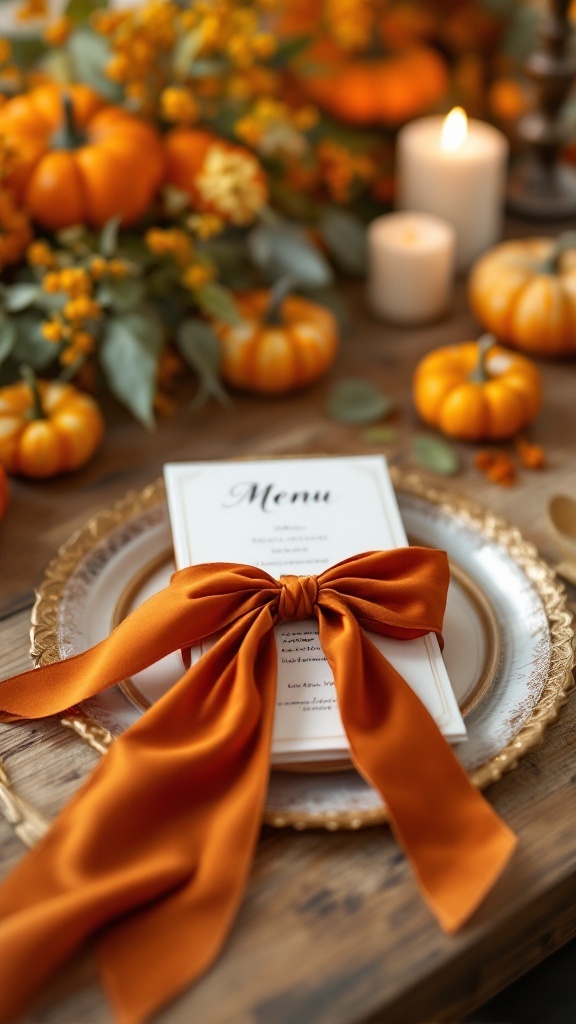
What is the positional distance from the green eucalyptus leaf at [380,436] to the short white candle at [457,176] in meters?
0.38

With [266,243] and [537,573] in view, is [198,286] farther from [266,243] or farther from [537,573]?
[537,573]

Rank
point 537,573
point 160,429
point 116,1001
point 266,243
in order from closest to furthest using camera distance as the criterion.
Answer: point 116,1001
point 537,573
point 160,429
point 266,243

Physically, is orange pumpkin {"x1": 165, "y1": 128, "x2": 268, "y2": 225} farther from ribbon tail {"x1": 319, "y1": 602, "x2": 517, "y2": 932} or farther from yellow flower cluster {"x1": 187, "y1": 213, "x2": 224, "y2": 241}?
ribbon tail {"x1": 319, "y1": 602, "x2": 517, "y2": 932}

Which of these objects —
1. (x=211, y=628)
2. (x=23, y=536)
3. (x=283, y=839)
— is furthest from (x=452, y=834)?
(x=23, y=536)

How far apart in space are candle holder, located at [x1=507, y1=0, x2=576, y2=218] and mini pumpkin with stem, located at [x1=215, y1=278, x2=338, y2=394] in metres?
0.48

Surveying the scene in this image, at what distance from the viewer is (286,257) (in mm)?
1089

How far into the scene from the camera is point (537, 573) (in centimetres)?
77

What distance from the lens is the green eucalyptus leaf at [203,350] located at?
0.98 m

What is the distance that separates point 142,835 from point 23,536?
34cm

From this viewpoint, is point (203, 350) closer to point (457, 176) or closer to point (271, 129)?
point (271, 129)

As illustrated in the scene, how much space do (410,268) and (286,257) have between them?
0.14m

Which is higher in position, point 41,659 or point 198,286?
point 198,286

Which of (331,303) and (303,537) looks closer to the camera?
(303,537)

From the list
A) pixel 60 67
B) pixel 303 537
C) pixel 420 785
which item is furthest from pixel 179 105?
pixel 420 785
